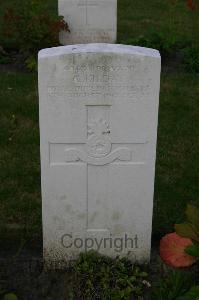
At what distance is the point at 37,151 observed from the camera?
5.55m

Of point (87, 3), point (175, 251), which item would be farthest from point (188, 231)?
point (87, 3)

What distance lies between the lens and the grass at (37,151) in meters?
4.57

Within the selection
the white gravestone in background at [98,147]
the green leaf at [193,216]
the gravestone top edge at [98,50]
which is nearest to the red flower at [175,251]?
the white gravestone in background at [98,147]

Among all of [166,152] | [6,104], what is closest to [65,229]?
[166,152]

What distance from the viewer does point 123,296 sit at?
351 centimetres

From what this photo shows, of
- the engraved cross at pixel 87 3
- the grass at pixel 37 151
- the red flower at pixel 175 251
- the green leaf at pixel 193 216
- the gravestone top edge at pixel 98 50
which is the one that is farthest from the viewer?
the engraved cross at pixel 87 3

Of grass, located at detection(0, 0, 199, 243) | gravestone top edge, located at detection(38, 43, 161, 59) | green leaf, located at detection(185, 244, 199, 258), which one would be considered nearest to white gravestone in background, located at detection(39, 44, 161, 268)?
gravestone top edge, located at detection(38, 43, 161, 59)

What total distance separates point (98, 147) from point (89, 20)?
5.35 meters

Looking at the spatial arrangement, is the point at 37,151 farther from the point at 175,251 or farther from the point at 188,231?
the point at 188,231

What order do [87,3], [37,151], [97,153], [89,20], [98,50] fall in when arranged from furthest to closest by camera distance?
[89,20], [87,3], [37,151], [97,153], [98,50]

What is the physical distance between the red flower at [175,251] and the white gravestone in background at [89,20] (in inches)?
211

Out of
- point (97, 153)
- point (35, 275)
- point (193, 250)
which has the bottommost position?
point (35, 275)

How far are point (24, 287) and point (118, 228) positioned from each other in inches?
27.8

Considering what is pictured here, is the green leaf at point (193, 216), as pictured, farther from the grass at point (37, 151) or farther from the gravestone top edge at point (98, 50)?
the gravestone top edge at point (98, 50)
